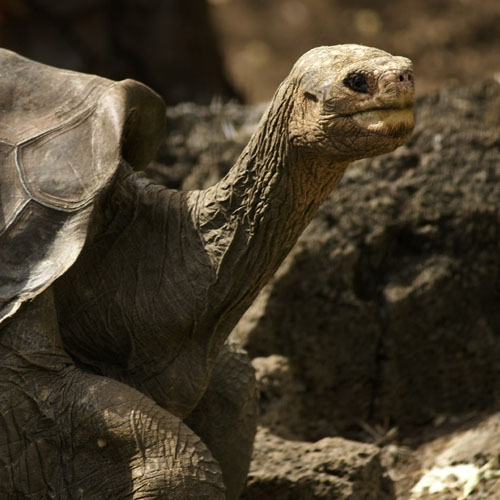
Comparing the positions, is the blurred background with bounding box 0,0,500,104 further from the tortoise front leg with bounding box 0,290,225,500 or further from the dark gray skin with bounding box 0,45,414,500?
the tortoise front leg with bounding box 0,290,225,500

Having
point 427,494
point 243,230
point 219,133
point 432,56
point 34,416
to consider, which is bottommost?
point 427,494

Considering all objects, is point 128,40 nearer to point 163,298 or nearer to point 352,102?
point 163,298

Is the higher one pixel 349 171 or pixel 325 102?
pixel 349 171

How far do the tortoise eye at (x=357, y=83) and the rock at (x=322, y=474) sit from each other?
1484mm

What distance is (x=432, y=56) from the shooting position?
1160 centimetres

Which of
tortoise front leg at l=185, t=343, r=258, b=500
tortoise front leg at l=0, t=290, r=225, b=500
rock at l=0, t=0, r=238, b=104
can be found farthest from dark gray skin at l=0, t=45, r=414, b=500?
rock at l=0, t=0, r=238, b=104

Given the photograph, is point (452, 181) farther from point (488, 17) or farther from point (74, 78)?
point (488, 17)

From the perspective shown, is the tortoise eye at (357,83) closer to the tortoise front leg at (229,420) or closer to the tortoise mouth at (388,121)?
the tortoise mouth at (388,121)

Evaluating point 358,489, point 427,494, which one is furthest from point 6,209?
point 427,494

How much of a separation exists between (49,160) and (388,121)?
39.3 inches

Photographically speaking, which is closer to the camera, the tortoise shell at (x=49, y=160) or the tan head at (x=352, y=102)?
the tan head at (x=352, y=102)

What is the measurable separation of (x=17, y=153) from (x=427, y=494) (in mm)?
2005

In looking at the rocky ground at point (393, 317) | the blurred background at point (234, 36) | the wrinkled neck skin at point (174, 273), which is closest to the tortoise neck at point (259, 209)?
the wrinkled neck skin at point (174, 273)

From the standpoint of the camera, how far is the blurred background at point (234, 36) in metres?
9.57
